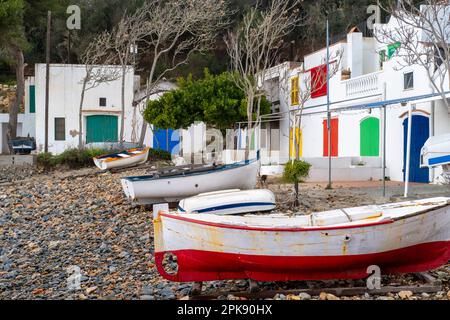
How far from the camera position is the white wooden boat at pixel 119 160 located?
24.9 metres

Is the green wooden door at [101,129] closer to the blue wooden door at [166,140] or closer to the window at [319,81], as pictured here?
the blue wooden door at [166,140]

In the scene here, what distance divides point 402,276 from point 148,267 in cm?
392

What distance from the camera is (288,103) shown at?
28.6 metres

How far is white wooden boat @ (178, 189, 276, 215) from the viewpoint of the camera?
486 inches

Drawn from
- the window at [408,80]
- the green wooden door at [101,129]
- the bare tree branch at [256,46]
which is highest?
the bare tree branch at [256,46]

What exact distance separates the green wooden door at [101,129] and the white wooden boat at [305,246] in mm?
26484

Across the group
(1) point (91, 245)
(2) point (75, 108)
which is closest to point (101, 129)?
(2) point (75, 108)

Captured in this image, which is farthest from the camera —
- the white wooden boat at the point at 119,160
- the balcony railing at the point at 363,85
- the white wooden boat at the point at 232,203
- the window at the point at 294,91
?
the window at the point at 294,91

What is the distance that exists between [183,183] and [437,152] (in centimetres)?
583

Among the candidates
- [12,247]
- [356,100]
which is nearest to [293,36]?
[356,100]

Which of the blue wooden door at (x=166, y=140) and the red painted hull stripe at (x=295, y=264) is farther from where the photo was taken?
the blue wooden door at (x=166, y=140)

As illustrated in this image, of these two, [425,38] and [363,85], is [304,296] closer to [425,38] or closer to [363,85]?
[425,38]

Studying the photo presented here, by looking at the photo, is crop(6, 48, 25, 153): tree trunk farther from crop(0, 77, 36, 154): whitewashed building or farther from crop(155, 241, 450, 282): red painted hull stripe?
crop(155, 241, 450, 282): red painted hull stripe

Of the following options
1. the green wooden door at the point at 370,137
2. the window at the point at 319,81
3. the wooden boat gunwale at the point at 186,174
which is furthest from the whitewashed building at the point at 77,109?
the wooden boat gunwale at the point at 186,174
